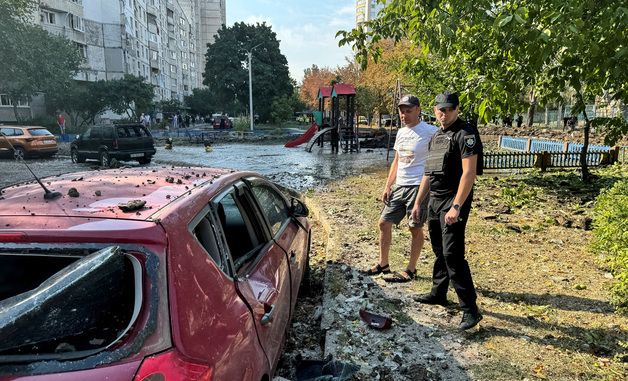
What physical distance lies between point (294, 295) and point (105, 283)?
6.76ft

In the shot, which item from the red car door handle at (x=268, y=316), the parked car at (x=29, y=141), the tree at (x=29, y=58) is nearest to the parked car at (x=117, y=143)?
the parked car at (x=29, y=141)

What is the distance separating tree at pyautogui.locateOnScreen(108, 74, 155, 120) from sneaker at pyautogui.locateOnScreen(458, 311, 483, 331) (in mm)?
41066

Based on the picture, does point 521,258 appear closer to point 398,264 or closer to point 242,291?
point 398,264

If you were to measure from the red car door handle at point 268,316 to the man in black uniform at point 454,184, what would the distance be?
1.67m

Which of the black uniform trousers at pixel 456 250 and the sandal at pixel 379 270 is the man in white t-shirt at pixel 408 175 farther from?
the black uniform trousers at pixel 456 250

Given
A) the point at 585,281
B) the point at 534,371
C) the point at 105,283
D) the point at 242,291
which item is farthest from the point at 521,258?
the point at 105,283

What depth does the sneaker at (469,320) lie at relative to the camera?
363 centimetres

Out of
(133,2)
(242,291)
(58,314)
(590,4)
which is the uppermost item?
(133,2)

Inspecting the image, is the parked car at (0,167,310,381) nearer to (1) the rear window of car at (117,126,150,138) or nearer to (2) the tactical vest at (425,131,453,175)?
(2) the tactical vest at (425,131,453,175)

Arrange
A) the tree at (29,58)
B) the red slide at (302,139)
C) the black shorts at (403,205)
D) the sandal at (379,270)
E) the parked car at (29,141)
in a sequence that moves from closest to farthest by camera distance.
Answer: the black shorts at (403,205) → the sandal at (379,270) → the parked car at (29,141) → the tree at (29,58) → the red slide at (302,139)

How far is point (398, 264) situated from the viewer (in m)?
5.22

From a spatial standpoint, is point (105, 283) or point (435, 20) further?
point (435, 20)

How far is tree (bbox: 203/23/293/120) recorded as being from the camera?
5278 cm

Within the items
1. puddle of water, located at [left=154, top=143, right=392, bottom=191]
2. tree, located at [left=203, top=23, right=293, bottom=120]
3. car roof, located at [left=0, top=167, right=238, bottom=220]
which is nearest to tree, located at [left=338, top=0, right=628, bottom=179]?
car roof, located at [left=0, top=167, right=238, bottom=220]
